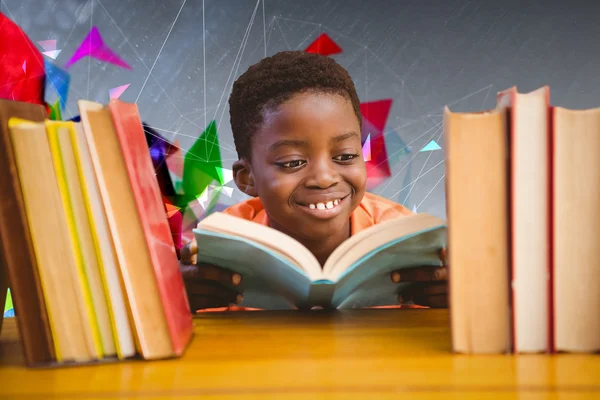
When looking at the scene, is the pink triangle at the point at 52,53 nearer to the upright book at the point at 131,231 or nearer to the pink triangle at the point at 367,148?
the pink triangle at the point at 367,148

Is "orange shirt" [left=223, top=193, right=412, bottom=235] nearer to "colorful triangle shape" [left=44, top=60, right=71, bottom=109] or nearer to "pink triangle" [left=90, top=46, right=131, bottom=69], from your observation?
"pink triangle" [left=90, top=46, right=131, bottom=69]

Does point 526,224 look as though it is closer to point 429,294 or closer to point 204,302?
→ point 429,294

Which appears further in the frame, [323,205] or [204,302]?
[323,205]

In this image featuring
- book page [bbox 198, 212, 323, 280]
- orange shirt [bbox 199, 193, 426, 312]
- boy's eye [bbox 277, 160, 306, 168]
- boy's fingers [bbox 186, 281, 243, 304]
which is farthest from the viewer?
orange shirt [bbox 199, 193, 426, 312]

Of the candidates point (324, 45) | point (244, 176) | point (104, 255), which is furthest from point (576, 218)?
point (324, 45)

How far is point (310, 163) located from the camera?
940mm

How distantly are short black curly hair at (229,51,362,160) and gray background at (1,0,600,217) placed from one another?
0.93m

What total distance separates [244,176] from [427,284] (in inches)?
19.5


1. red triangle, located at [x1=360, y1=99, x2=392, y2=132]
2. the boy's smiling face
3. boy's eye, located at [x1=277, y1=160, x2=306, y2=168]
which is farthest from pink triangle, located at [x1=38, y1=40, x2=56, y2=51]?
boy's eye, located at [x1=277, y1=160, x2=306, y2=168]

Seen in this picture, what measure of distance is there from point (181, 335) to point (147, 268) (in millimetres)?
83

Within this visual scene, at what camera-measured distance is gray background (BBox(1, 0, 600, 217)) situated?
200 cm

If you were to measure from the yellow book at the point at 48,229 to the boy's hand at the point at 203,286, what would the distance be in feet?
0.95

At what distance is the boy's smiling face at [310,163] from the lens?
931 millimetres

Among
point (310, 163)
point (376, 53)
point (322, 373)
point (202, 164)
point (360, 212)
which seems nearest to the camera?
point (322, 373)
